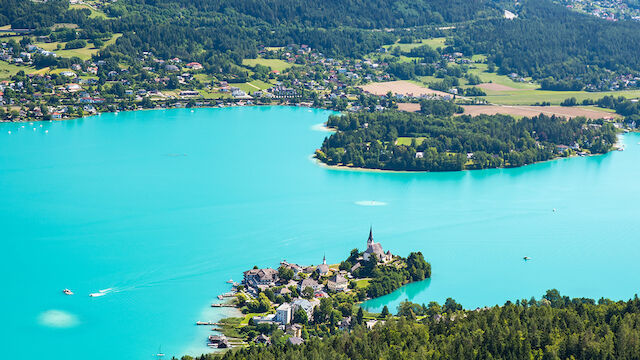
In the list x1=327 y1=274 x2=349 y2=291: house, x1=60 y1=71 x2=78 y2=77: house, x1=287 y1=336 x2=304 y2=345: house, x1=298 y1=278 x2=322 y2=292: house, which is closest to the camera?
x1=287 y1=336 x2=304 y2=345: house

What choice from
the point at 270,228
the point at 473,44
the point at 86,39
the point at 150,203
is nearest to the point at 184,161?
the point at 150,203

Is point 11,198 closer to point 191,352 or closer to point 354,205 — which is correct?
point 354,205

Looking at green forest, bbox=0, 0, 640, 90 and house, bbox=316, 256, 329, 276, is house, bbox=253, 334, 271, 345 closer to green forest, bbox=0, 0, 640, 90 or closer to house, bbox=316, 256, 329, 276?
house, bbox=316, 256, 329, 276

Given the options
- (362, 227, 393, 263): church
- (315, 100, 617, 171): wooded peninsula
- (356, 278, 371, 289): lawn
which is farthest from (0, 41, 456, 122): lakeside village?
(356, 278, 371, 289): lawn

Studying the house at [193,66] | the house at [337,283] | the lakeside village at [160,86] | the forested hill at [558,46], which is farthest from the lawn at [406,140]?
the forested hill at [558,46]

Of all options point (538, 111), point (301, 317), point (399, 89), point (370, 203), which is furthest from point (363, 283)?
point (399, 89)

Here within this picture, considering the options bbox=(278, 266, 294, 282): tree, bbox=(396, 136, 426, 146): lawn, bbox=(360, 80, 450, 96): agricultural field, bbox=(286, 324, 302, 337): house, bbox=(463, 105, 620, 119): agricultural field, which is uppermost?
bbox=(360, 80, 450, 96): agricultural field

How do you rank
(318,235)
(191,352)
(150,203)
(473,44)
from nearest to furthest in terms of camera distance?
1. (191,352)
2. (318,235)
3. (150,203)
4. (473,44)
